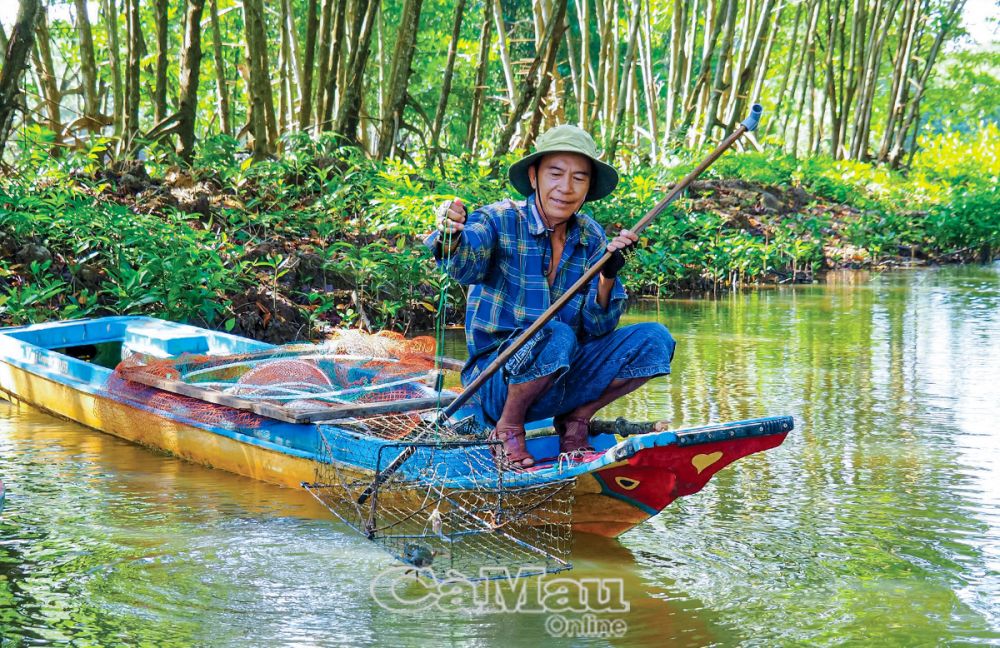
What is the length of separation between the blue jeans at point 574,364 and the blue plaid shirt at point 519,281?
111 mm

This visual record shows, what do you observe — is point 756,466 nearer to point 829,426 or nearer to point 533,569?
point 829,426

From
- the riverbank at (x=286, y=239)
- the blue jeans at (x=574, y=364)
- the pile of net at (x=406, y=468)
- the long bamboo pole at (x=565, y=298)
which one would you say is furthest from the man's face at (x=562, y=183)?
the riverbank at (x=286, y=239)

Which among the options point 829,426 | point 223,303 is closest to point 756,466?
point 829,426

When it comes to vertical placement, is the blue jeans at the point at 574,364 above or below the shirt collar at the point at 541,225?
below

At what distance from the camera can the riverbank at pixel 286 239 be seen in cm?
927

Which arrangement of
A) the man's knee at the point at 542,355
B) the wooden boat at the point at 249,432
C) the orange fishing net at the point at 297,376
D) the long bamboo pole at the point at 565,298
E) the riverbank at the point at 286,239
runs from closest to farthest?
the wooden boat at the point at 249,432, the long bamboo pole at the point at 565,298, the man's knee at the point at 542,355, the orange fishing net at the point at 297,376, the riverbank at the point at 286,239

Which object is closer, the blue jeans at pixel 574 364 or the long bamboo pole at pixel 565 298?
the long bamboo pole at pixel 565 298

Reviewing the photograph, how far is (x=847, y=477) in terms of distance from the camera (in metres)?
5.75

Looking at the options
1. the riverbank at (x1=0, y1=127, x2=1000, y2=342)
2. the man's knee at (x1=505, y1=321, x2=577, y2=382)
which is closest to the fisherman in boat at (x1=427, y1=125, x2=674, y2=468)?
the man's knee at (x1=505, y1=321, x2=577, y2=382)

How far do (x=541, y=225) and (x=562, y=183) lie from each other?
0.63 ft

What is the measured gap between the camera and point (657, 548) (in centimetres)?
467

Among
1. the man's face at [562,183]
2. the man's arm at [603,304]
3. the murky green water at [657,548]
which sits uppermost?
the man's face at [562,183]

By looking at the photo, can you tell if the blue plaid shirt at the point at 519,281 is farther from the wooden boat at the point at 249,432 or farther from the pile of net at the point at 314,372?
the pile of net at the point at 314,372

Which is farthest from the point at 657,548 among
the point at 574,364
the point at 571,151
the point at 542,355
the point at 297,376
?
the point at 297,376
